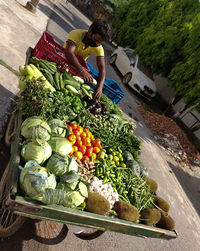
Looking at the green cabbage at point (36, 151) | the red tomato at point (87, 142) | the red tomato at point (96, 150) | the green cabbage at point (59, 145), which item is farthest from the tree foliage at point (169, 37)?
the green cabbage at point (36, 151)

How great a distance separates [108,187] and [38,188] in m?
1.35

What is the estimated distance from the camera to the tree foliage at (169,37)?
11.0 m

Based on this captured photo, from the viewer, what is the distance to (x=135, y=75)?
38.2 ft

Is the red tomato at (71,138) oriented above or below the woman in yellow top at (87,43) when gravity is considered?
below

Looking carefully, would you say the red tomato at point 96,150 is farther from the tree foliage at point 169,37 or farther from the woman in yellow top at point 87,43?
the tree foliage at point 169,37

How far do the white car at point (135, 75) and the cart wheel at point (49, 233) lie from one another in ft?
31.8

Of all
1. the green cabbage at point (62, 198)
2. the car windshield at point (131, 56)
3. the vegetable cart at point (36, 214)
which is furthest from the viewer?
the car windshield at point (131, 56)

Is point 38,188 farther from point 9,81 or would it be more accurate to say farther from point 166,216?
Answer: point 9,81

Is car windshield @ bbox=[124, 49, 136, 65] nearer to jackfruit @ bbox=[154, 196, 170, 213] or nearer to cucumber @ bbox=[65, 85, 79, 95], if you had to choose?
cucumber @ bbox=[65, 85, 79, 95]

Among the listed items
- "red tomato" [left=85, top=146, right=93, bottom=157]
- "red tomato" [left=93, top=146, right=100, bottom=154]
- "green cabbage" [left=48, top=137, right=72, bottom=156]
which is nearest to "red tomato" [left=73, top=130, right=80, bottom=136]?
"red tomato" [left=85, top=146, right=93, bottom=157]

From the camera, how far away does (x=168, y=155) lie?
877 cm

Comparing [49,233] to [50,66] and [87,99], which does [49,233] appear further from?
[50,66]

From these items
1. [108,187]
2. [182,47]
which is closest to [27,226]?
[108,187]

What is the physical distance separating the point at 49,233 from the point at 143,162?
4262mm
